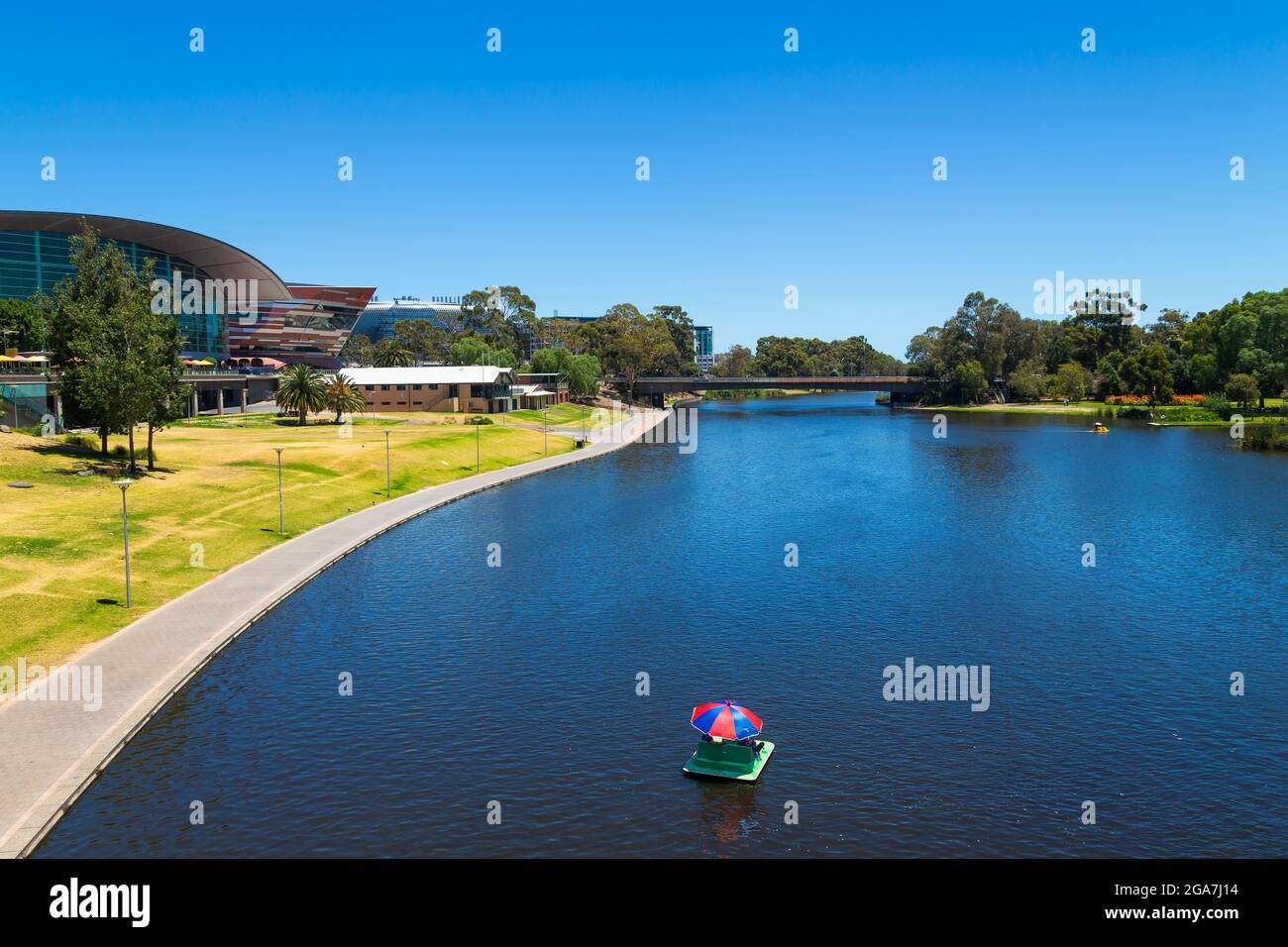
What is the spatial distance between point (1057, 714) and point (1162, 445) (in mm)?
99483

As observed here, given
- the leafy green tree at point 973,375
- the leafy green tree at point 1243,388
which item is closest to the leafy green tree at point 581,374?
the leafy green tree at point 973,375

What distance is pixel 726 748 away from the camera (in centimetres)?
2586

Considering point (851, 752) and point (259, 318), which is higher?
point (259, 318)

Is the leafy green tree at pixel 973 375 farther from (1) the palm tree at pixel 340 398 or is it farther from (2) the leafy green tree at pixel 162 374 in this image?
(2) the leafy green tree at pixel 162 374

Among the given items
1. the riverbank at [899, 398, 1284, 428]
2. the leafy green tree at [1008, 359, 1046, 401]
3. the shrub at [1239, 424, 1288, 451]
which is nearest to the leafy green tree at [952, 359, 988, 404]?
the riverbank at [899, 398, 1284, 428]

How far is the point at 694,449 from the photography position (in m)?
124

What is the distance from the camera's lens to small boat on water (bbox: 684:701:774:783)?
25344 mm

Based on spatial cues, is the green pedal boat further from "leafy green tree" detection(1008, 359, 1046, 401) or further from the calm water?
"leafy green tree" detection(1008, 359, 1046, 401)

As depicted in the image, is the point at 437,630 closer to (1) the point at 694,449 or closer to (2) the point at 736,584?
(2) the point at 736,584

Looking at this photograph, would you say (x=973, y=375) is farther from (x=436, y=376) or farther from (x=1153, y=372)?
(x=436, y=376)

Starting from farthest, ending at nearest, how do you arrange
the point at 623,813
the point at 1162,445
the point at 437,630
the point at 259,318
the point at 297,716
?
the point at 259,318 → the point at 1162,445 → the point at 437,630 → the point at 297,716 → the point at 623,813
